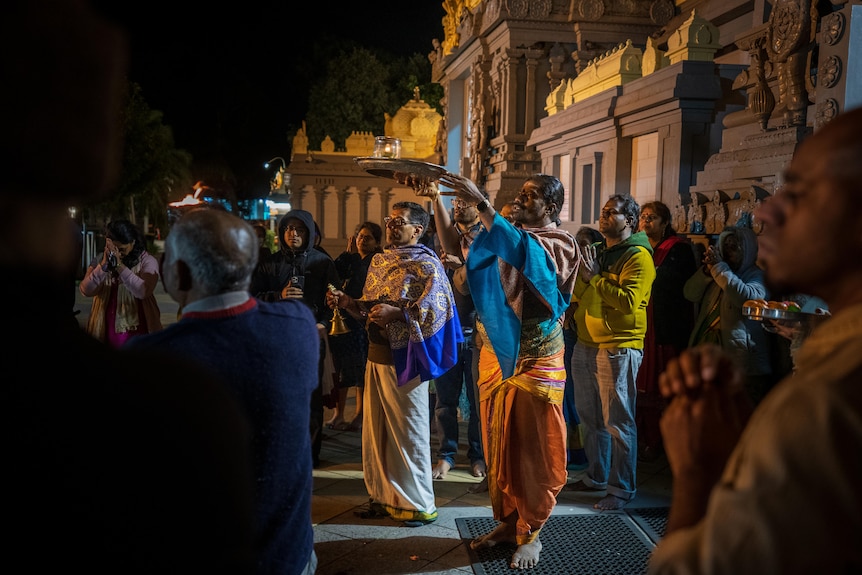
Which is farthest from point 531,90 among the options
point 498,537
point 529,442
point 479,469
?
point 498,537

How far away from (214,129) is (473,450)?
45.3 meters

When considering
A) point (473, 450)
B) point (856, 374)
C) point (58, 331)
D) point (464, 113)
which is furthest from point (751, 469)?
point (464, 113)

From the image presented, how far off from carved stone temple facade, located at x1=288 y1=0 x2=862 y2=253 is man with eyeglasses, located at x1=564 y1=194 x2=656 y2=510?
51.0 inches

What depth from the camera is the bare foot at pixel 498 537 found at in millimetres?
4559

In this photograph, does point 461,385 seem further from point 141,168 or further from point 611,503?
point 141,168

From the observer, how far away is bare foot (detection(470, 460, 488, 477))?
6.21 metres

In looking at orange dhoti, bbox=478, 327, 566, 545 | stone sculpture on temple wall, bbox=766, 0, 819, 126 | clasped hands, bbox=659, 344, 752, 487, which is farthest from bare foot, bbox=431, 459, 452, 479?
clasped hands, bbox=659, 344, 752, 487

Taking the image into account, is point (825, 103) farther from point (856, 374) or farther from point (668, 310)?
point (856, 374)

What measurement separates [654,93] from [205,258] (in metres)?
6.79

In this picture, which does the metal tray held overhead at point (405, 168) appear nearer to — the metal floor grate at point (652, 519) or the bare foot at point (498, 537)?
the bare foot at point (498, 537)

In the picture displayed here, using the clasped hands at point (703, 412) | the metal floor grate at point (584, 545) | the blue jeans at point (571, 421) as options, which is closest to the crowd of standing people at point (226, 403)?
the clasped hands at point (703, 412)

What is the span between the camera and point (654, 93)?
7.95 m

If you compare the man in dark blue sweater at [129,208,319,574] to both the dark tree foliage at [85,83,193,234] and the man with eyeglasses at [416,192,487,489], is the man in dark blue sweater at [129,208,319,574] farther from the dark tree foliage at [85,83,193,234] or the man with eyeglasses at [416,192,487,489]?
the dark tree foliage at [85,83,193,234]

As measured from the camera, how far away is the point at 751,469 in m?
1.21
